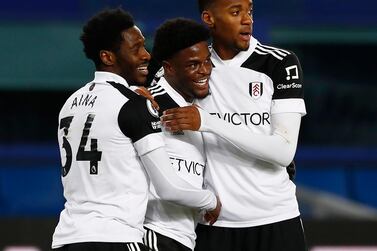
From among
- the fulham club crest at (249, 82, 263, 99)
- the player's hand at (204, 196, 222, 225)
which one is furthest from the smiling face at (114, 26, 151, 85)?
the player's hand at (204, 196, 222, 225)

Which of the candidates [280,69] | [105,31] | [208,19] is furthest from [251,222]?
[105,31]

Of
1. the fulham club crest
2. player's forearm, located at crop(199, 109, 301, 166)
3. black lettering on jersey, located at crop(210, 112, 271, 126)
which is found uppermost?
the fulham club crest

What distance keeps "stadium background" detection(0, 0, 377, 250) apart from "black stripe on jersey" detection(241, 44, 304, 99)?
6.21 metres

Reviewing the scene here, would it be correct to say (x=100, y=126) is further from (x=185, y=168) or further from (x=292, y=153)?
(x=292, y=153)

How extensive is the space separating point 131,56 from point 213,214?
0.77 metres

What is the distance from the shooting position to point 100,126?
464 centimetres

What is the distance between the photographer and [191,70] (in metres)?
4.97

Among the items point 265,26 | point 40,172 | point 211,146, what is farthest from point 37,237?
point 265,26

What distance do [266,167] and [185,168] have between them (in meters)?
0.36

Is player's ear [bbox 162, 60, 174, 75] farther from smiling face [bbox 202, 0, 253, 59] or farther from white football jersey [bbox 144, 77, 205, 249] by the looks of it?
smiling face [bbox 202, 0, 253, 59]

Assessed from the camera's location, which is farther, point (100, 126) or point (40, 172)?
point (40, 172)

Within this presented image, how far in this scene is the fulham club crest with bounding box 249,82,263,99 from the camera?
16.6ft

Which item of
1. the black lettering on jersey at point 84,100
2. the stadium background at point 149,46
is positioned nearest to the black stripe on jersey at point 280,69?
the black lettering on jersey at point 84,100

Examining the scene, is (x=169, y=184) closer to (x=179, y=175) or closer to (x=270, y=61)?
(x=179, y=175)
